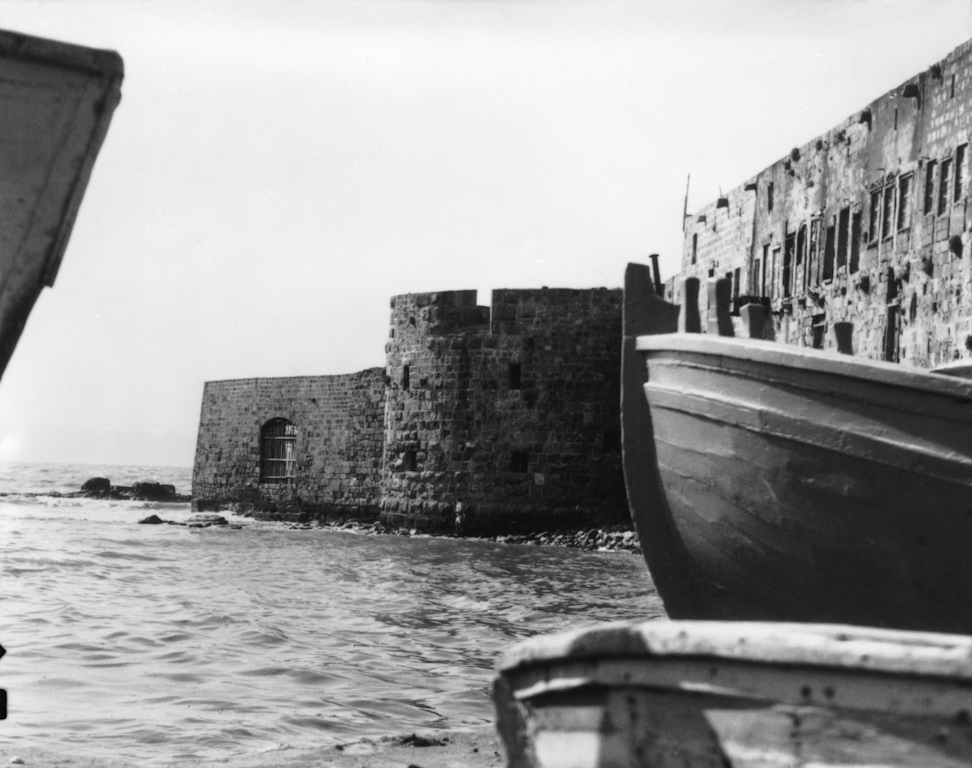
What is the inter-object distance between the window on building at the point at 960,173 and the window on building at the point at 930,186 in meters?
0.56

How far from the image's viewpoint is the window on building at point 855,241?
64.9ft

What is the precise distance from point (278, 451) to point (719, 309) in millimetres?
22576

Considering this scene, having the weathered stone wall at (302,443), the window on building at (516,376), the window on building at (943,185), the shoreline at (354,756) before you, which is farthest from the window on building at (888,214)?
the shoreline at (354,756)

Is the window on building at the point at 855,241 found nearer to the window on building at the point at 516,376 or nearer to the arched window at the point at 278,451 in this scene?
the window on building at the point at 516,376

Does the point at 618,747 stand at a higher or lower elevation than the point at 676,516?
lower

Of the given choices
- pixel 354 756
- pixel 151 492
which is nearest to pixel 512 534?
pixel 354 756

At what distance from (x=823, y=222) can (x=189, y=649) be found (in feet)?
45.0

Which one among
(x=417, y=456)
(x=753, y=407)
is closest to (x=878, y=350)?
(x=417, y=456)

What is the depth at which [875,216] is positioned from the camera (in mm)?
19234

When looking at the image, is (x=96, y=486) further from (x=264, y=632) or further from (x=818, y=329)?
(x=264, y=632)

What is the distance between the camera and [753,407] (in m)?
6.34

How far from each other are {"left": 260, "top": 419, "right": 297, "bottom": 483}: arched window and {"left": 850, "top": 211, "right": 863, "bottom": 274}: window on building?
1274 centimetres

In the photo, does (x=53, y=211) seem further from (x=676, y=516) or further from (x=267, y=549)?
(x=267, y=549)

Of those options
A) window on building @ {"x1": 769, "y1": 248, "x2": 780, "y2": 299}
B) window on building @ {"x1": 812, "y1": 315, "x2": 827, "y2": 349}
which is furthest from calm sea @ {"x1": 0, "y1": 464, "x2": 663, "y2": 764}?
window on building @ {"x1": 769, "y1": 248, "x2": 780, "y2": 299}
